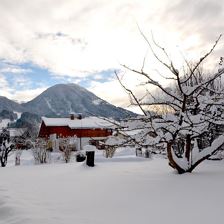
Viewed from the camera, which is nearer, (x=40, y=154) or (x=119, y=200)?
(x=119, y=200)

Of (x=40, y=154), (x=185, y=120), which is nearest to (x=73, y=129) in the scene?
(x=40, y=154)

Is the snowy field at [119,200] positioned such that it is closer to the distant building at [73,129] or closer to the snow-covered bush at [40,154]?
the snow-covered bush at [40,154]

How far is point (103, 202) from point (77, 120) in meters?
44.1

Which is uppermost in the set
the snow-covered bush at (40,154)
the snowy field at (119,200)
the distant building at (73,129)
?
the distant building at (73,129)

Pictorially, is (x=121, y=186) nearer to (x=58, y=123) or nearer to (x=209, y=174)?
(x=209, y=174)

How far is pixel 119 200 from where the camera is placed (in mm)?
5371

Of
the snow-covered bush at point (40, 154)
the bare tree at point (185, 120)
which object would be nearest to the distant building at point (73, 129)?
the snow-covered bush at point (40, 154)

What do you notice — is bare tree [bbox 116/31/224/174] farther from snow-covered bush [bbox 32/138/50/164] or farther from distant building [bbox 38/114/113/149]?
distant building [bbox 38/114/113/149]

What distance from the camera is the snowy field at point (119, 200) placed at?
439 cm

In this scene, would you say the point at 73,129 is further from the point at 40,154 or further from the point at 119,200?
the point at 119,200

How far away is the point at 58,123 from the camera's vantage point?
158 ft

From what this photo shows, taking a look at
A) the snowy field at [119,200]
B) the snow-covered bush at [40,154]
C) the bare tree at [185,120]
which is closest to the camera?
the snowy field at [119,200]

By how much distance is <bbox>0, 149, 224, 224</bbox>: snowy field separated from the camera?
4395 mm

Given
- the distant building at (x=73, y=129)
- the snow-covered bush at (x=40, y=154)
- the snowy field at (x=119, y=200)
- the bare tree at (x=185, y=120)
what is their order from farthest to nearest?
1. the distant building at (x=73, y=129)
2. the snow-covered bush at (x=40, y=154)
3. the bare tree at (x=185, y=120)
4. the snowy field at (x=119, y=200)
